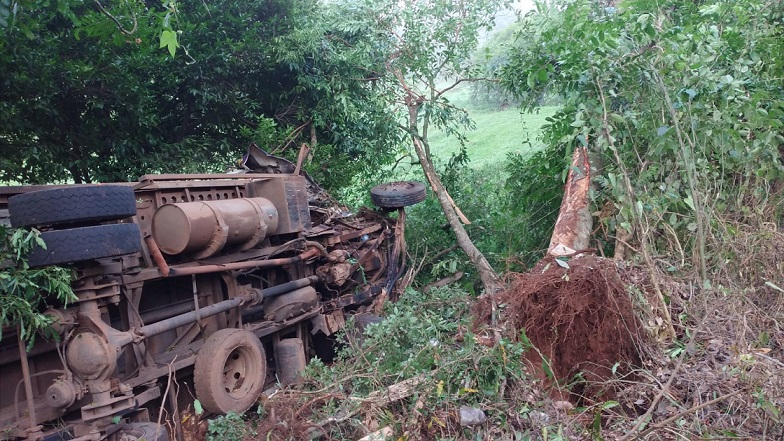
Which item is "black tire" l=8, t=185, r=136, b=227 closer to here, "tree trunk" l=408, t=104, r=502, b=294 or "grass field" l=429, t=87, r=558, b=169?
"tree trunk" l=408, t=104, r=502, b=294

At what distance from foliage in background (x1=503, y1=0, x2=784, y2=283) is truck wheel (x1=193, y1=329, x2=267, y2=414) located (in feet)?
11.3

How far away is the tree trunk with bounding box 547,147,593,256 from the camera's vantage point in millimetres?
5320

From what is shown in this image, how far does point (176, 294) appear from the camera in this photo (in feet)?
16.6

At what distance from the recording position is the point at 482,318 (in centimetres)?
482

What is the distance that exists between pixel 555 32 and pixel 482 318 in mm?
3681

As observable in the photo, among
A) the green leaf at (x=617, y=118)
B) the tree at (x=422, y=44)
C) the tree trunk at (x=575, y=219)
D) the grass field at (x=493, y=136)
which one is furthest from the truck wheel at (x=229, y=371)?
the grass field at (x=493, y=136)

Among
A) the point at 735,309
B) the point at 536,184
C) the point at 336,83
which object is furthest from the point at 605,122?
the point at 336,83

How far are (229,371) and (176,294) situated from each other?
82cm

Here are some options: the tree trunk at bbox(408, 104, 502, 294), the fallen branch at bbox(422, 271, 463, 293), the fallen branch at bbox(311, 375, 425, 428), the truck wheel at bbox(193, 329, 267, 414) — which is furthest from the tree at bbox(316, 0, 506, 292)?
the fallen branch at bbox(311, 375, 425, 428)

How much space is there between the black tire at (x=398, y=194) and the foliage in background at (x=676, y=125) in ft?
7.94

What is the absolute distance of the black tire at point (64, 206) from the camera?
3.55m

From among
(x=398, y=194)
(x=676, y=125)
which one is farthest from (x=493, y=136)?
(x=676, y=125)

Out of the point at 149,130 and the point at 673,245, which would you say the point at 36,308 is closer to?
the point at 673,245

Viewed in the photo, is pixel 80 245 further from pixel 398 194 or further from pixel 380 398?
pixel 398 194
